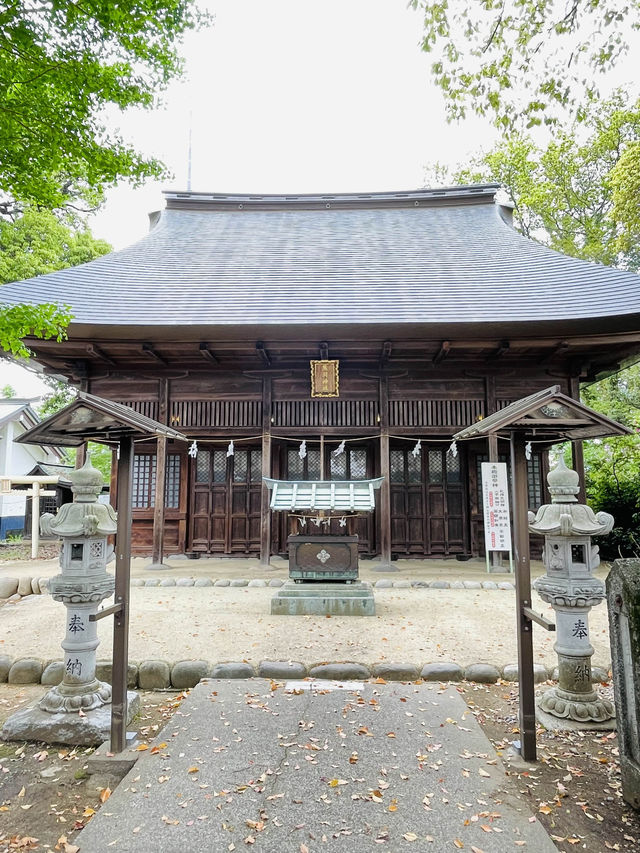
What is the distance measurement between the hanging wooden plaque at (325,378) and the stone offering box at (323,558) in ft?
11.0

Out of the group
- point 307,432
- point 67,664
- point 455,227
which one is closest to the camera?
point 67,664

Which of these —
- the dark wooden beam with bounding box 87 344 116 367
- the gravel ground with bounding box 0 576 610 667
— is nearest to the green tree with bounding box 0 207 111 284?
the dark wooden beam with bounding box 87 344 116 367

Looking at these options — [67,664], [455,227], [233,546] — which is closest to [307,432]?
[233,546]

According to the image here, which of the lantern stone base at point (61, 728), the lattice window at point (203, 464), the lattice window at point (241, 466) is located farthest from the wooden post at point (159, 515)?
the lantern stone base at point (61, 728)

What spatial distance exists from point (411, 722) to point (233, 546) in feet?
24.0

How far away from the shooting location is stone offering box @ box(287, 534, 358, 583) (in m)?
6.76

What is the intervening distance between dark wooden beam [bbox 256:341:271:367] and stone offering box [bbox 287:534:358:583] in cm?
377

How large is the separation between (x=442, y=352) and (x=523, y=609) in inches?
248

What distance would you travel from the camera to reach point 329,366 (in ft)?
30.4

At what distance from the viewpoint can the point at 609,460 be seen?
11.0 metres

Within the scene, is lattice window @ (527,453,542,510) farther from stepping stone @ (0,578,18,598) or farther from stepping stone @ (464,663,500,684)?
stepping stone @ (0,578,18,598)

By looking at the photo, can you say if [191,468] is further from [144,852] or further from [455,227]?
[455,227]

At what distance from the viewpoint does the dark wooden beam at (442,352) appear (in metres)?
8.67

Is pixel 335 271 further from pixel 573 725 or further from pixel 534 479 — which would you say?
pixel 573 725
